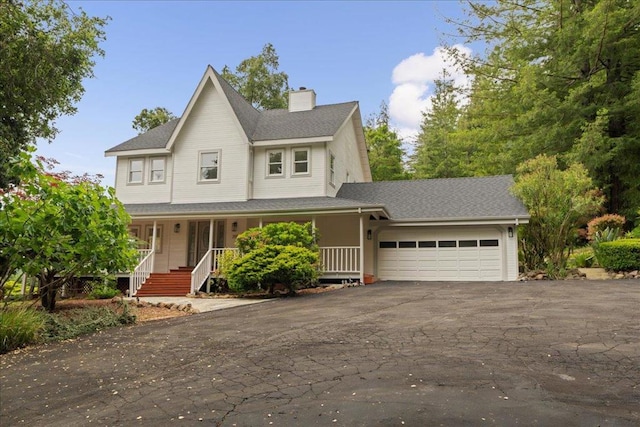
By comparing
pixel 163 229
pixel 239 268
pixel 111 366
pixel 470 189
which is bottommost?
pixel 111 366

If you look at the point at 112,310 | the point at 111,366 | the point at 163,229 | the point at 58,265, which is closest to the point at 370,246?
the point at 163,229

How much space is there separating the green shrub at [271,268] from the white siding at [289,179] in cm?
463

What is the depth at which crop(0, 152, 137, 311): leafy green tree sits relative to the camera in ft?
24.0

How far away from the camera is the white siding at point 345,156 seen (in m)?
17.7

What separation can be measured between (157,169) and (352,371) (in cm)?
1600

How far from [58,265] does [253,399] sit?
20.2 feet

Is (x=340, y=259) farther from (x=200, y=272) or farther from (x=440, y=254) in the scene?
(x=200, y=272)

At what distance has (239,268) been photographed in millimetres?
12031

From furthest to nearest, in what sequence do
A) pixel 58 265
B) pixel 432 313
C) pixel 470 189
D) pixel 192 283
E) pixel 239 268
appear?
pixel 470 189
pixel 192 283
pixel 239 268
pixel 58 265
pixel 432 313

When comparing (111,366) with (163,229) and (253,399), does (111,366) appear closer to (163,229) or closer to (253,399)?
(253,399)

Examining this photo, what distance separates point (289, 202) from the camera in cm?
1581

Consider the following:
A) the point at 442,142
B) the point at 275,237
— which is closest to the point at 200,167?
the point at 275,237

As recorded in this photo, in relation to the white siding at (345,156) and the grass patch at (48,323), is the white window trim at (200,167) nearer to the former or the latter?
the white siding at (345,156)

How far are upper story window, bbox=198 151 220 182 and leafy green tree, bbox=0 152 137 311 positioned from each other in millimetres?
8770
